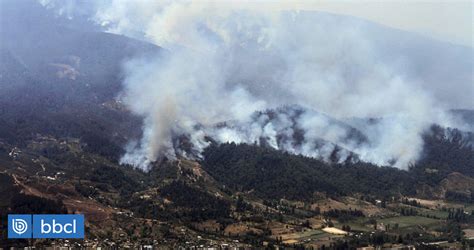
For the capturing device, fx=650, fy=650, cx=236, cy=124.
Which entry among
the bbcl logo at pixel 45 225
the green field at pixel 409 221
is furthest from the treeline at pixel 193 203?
the bbcl logo at pixel 45 225

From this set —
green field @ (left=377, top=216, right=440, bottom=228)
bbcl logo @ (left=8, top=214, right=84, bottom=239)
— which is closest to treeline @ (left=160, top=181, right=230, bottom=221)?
green field @ (left=377, top=216, right=440, bottom=228)

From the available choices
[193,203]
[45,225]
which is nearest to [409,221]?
[193,203]

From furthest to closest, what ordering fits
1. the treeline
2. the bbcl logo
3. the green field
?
the green field < the treeline < the bbcl logo

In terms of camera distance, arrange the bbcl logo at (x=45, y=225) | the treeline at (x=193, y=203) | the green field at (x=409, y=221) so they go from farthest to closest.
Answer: the green field at (x=409, y=221), the treeline at (x=193, y=203), the bbcl logo at (x=45, y=225)

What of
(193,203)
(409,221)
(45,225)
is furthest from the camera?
(409,221)

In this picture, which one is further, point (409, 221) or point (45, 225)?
point (409, 221)

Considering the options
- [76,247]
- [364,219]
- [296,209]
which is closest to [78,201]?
[76,247]

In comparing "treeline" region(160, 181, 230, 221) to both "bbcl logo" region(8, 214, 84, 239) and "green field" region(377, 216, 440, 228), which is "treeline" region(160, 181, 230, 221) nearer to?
"green field" region(377, 216, 440, 228)

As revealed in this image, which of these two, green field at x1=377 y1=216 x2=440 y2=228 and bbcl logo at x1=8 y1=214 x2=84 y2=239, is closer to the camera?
bbcl logo at x1=8 y1=214 x2=84 y2=239

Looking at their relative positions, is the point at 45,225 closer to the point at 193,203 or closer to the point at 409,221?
the point at 193,203

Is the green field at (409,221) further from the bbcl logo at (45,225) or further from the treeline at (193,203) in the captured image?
the bbcl logo at (45,225)
